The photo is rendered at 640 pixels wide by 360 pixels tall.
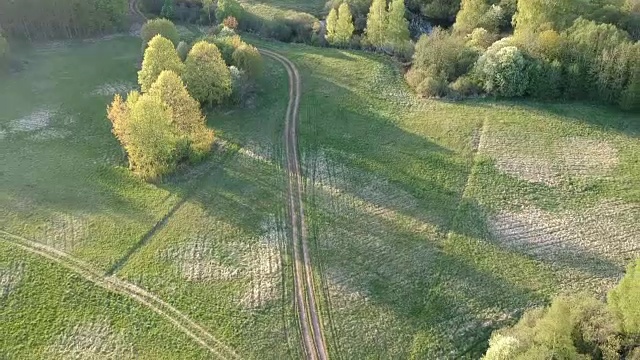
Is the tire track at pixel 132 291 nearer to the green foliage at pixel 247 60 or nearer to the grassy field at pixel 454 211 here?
the grassy field at pixel 454 211

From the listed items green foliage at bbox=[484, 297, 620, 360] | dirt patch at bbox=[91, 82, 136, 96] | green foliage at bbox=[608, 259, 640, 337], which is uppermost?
dirt patch at bbox=[91, 82, 136, 96]

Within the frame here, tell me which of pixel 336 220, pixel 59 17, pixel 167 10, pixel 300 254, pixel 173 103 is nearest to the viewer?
pixel 300 254

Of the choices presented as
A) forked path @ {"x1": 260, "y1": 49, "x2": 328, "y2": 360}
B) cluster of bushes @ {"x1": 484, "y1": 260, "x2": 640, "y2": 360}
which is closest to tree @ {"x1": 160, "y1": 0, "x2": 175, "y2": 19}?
forked path @ {"x1": 260, "y1": 49, "x2": 328, "y2": 360}

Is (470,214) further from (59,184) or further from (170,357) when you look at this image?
(59,184)

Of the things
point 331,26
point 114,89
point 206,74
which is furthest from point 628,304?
point 114,89

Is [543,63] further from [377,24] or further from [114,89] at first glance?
[114,89]

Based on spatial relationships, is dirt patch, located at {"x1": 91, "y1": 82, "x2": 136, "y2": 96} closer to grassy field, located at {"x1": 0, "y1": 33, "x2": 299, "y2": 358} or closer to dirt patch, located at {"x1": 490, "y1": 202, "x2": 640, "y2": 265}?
grassy field, located at {"x1": 0, "y1": 33, "x2": 299, "y2": 358}
